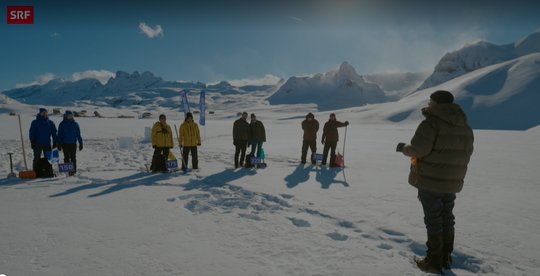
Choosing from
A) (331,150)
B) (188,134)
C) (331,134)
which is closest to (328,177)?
(331,150)

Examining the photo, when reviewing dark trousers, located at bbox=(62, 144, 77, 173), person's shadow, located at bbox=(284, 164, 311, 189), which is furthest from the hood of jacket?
dark trousers, located at bbox=(62, 144, 77, 173)

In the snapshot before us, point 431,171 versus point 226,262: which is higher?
point 431,171

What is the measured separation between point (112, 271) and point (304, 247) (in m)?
2.34

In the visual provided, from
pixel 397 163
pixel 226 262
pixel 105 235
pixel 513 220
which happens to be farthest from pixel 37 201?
pixel 397 163

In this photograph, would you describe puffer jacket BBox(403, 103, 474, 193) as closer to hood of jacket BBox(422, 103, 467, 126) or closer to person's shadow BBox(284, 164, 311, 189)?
hood of jacket BBox(422, 103, 467, 126)

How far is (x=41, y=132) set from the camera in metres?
9.54

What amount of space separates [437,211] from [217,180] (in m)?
6.10

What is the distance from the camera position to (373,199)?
22.9 feet

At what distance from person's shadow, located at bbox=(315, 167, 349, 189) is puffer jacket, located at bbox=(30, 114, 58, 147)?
7675mm

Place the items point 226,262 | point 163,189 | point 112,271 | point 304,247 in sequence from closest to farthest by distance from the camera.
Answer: point 112,271 → point 226,262 → point 304,247 → point 163,189

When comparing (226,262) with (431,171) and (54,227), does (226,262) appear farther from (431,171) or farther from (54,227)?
(54,227)

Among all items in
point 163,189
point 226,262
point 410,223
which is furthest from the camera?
point 163,189

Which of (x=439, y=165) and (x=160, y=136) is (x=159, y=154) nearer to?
(x=160, y=136)

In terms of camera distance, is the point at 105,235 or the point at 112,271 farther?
the point at 105,235
